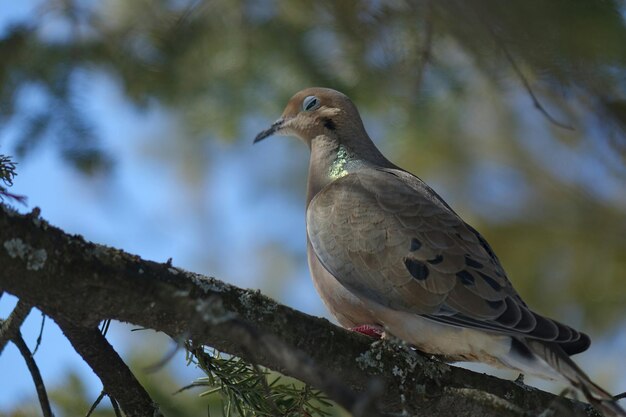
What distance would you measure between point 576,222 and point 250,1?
129 inches

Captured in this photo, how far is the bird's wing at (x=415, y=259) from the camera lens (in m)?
2.98

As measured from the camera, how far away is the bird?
2.94 m

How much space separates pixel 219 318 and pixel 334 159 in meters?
2.26

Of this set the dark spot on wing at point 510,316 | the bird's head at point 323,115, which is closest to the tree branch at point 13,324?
the dark spot on wing at point 510,316

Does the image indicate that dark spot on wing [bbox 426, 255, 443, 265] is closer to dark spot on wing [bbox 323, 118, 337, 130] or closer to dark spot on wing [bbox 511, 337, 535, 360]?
dark spot on wing [bbox 511, 337, 535, 360]

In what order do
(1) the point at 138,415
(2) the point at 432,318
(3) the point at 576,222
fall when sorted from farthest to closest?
1. (3) the point at 576,222
2. (2) the point at 432,318
3. (1) the point at 138,415

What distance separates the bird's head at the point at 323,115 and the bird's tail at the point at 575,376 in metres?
1.60

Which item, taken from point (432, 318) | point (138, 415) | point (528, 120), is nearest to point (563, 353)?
point (432, 318)

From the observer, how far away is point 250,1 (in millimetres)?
4219

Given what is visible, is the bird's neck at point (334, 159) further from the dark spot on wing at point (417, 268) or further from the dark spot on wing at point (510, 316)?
the dark spot on wing at point (510, 316)

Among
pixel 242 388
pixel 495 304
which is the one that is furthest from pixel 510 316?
pixel 242 388

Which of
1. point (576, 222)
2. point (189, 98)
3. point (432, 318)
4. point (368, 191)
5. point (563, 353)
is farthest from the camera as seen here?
point (576, 222)

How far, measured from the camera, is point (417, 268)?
10.3 ft

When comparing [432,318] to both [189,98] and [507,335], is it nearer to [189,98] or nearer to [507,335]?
[507,335]
